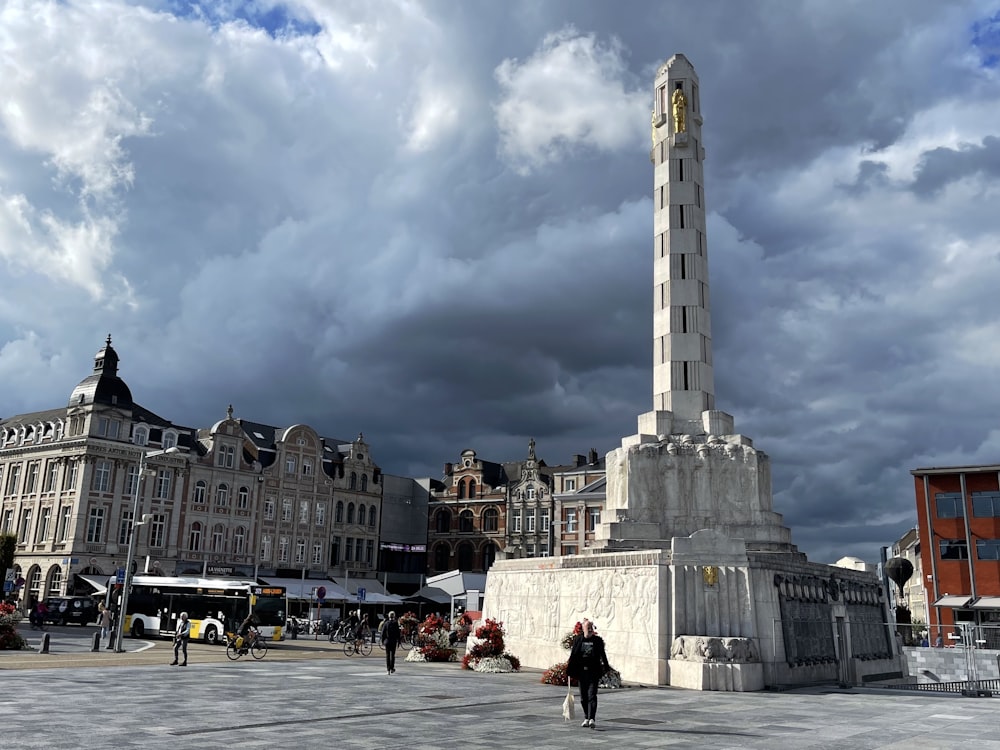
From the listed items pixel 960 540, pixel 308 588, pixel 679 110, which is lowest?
pixel 308 588

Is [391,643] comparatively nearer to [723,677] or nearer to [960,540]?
[723,677]

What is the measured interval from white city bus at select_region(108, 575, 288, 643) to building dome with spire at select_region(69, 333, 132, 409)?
2302cm

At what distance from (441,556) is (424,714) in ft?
231

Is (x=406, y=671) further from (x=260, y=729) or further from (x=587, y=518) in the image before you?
(x=587, y=518)

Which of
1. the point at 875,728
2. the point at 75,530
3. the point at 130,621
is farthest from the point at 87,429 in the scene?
the point at 875,728

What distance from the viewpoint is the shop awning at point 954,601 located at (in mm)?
50312

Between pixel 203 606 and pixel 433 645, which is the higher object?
pixel 203 606

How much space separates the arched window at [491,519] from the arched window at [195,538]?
90.8 feet

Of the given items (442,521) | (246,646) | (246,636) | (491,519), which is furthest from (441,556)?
(246,646)

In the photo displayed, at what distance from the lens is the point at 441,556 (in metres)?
83.9

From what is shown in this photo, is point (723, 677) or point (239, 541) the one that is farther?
point (239, 541)

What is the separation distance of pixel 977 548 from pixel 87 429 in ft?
198

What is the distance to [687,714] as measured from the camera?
1530 cm

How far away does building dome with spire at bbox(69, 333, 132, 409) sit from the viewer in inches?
2418
